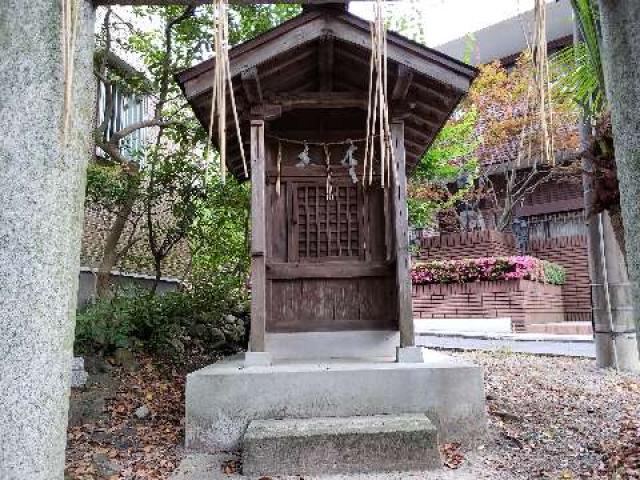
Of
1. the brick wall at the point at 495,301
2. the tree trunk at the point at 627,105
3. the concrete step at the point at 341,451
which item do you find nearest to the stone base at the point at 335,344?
the concrete step at the point at 341,451

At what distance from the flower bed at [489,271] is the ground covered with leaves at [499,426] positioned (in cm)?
649

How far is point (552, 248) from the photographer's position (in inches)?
695

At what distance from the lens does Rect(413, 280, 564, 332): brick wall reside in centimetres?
1421

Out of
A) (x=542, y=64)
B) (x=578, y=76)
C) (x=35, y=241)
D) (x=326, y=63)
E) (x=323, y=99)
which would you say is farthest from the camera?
(x=326, y=63)

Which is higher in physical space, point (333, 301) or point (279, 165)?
point (279, 165)

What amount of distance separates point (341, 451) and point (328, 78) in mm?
4585

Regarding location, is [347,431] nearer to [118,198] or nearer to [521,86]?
[118,198]

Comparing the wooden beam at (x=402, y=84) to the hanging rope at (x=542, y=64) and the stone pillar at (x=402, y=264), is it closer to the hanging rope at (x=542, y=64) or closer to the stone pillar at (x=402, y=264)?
the stone pillar at (x=402, y=264)

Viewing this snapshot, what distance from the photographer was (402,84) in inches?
237

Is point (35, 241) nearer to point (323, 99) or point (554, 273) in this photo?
point (323, 99)

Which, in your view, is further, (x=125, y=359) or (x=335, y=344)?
(x=125, y=359)

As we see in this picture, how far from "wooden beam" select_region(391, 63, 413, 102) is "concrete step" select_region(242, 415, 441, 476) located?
3669 mm

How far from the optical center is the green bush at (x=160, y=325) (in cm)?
747

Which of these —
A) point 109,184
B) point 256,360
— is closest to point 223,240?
point 109,184
